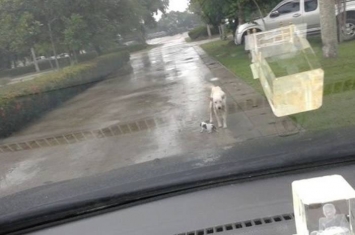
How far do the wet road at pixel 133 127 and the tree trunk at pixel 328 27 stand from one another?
2.11 metres

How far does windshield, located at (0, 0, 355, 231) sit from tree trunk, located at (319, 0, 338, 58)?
0.03 meters

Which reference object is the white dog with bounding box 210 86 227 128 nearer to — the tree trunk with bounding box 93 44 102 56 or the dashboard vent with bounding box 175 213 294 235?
the tree trunk with bounding box 93 44 102 56

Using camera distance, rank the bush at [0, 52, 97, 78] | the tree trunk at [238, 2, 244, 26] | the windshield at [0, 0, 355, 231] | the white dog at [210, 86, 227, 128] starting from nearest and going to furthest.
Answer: the windshield at [0, 0, 355, 231]
the white dog at [210, 86, 227, 128]
the bush at [0, 52, 97, 78]
the tree trunk at [238, 2, 244, 26]

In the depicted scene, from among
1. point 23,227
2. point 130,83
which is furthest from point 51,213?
point 130,83

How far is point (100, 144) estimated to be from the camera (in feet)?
27.0

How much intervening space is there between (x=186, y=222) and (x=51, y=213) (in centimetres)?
75

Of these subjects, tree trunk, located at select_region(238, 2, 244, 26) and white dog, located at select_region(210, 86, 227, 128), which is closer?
white dog, located at select_region(210, 86, 227, 128)

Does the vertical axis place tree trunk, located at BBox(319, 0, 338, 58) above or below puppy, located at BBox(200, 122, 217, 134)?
above

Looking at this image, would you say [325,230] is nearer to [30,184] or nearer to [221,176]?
[221,176]

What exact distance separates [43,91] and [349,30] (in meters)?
7.80

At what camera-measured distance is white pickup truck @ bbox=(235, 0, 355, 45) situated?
13.5 meters

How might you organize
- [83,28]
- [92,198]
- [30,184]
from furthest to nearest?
1. [83,28]
2. [30,184]
3. [92,198]

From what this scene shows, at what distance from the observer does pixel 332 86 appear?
28.6ft

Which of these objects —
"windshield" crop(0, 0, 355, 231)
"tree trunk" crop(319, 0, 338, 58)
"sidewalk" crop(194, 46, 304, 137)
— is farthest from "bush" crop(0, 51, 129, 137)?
"tree trunk" crop(319, 0, 338, 58)
